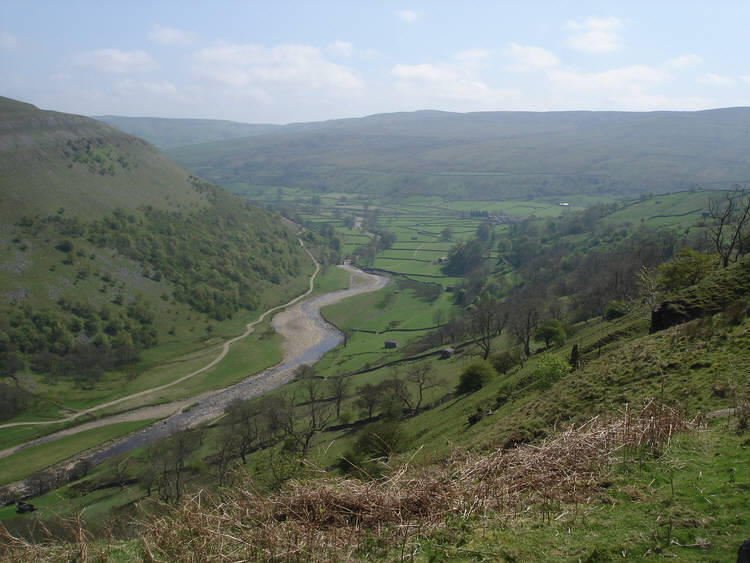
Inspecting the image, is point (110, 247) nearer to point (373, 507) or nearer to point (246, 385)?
point (246, 385)

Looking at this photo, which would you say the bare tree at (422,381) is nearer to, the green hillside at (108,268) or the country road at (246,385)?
the country road at (246,385)

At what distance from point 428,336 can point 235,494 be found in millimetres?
81371

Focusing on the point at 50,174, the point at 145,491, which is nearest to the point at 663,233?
the point at 145,491

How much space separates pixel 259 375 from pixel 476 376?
46016mm

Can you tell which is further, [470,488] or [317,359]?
[317,359]

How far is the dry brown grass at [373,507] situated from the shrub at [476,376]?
35.3 m

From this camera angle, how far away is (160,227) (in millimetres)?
117938

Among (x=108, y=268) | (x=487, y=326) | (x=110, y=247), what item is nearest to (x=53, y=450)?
(x=108, y=268)

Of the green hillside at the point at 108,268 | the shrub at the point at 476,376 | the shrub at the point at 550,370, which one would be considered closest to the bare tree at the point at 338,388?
the shrub at the point at 476,376

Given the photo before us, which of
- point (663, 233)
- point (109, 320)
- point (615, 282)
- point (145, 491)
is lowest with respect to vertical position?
point (145, 491)

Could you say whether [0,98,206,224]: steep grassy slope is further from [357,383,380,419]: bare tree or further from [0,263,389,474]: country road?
[357,383,380,419]: bare tree

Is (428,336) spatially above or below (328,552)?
below

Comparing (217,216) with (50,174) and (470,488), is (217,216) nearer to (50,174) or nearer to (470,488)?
(50,174)

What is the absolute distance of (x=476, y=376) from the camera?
45.2 m
